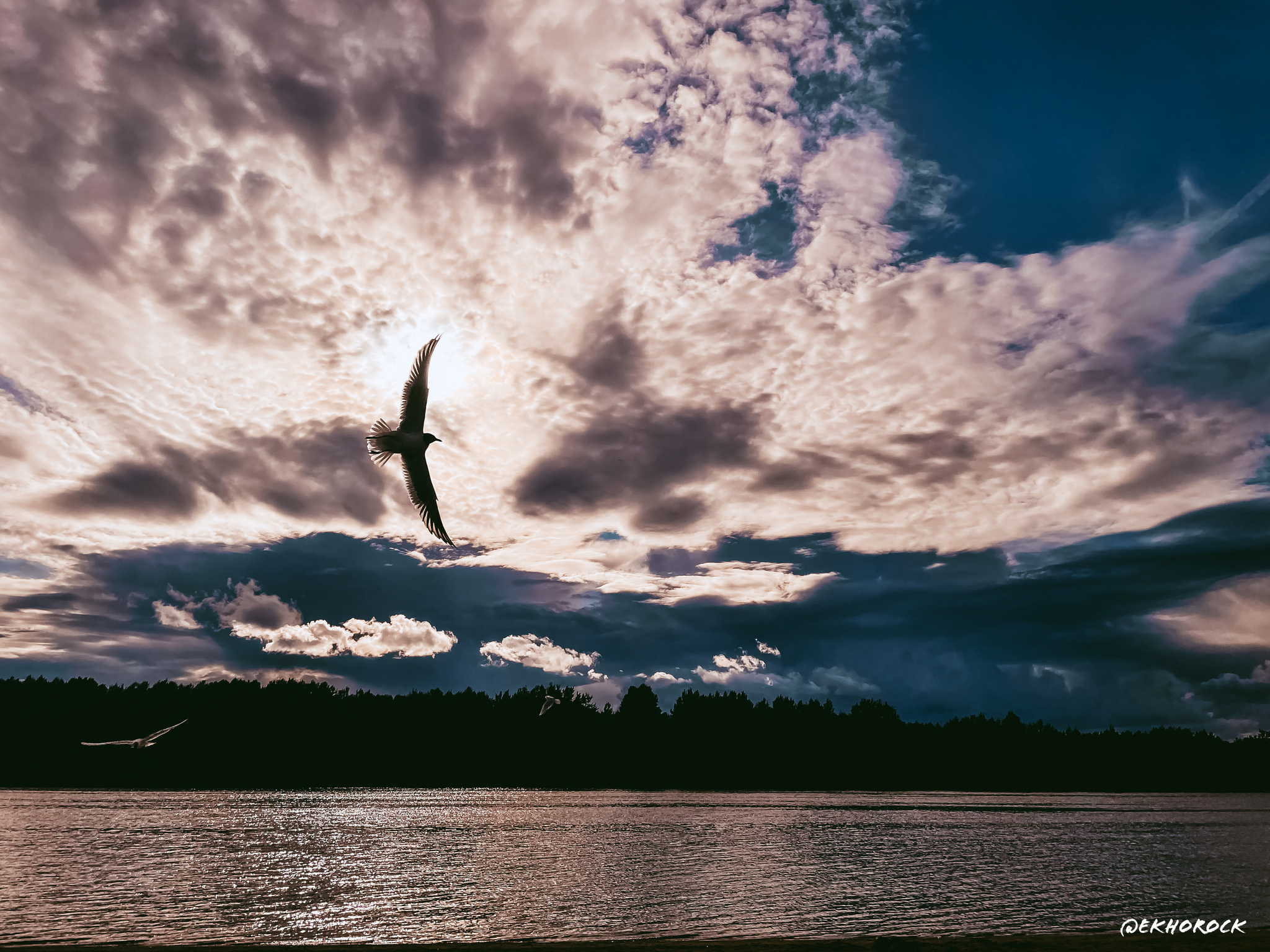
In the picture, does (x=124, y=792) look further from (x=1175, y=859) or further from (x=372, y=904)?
(x=1175, y=859)

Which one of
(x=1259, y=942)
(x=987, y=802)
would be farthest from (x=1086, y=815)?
(x=1259, y=942)

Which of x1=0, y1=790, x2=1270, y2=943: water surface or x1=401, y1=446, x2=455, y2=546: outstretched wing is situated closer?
x1=401, y1=446, x2=455, y2=546: outstretched wing

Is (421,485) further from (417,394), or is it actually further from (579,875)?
(579,875)

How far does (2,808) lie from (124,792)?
54554mm

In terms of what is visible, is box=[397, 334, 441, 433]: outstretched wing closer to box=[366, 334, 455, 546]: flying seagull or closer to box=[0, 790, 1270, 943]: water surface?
box=[366, 334, 455, 546]: flying seagull

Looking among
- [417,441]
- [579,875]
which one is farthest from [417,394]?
[579,875]

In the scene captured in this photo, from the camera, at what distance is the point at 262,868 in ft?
183

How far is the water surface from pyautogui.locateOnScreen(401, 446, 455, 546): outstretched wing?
20.5 m

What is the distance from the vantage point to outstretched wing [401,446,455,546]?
2003cm

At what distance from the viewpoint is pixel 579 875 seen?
5388cm

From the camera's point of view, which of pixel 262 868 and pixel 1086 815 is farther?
pixel 1086 815

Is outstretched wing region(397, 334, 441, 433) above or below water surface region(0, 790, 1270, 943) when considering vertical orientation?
above

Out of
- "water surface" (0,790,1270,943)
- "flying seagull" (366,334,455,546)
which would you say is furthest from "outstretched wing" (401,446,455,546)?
"water surface" (0,790,1270,943)

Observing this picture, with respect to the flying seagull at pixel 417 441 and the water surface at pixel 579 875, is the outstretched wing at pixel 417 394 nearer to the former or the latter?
the flying seagull at pixel 417 441
